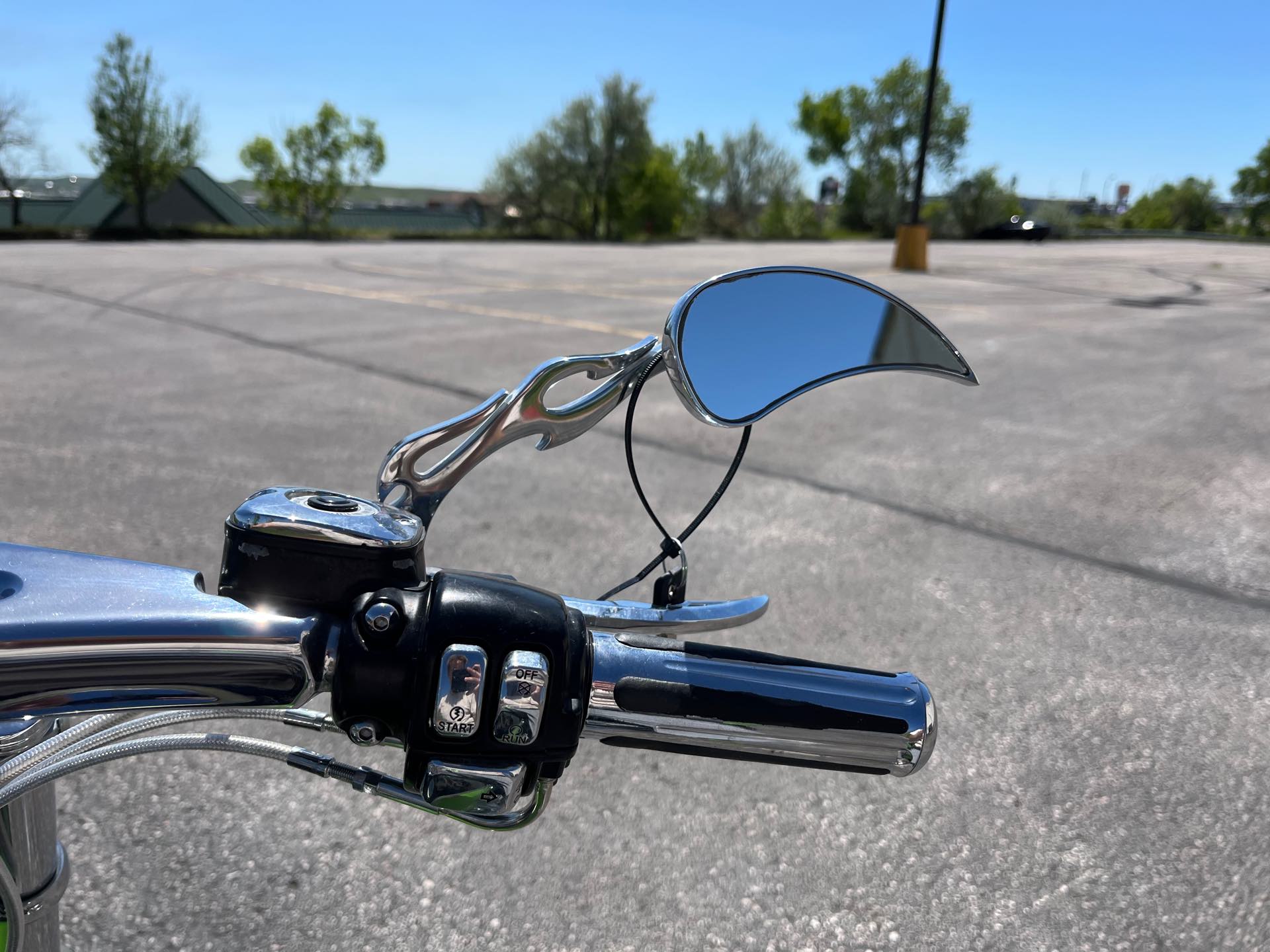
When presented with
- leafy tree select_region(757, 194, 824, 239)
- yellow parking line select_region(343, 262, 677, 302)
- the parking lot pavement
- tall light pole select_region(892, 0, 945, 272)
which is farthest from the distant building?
the parking lot pavement

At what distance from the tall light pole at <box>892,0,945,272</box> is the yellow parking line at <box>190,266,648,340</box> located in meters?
9.41

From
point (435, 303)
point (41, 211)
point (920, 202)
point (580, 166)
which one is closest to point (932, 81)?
point (920, 202)

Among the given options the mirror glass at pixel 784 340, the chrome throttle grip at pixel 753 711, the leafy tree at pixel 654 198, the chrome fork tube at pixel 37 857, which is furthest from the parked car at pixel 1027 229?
the leafy tree at pixel 654 198

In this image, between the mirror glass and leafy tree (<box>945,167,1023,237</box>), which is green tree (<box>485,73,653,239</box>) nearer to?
leafy tree (<box>945,167,1023,237</box>)

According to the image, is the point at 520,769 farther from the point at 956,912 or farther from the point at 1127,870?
the point at 1127,870

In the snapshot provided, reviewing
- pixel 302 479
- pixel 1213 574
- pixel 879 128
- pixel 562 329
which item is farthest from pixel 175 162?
pixel 1213 574

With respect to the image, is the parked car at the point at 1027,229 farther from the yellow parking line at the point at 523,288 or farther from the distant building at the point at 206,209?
the distant building at the point at 206,209

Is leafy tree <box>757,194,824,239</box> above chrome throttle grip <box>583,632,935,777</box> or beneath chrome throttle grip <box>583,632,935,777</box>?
above

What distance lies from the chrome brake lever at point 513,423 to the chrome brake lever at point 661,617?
15 centimetres

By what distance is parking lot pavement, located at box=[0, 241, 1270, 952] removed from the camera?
2121 millimetres

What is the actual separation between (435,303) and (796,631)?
32.7 ft

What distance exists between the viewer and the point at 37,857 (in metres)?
0.96

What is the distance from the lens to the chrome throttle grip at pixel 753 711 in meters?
0.74

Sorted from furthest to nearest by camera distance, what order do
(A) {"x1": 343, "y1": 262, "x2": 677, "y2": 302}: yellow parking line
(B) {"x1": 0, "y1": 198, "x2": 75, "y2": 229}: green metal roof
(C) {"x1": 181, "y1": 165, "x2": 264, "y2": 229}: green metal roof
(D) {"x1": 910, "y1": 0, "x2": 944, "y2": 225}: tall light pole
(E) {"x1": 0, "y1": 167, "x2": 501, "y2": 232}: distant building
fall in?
(C) {"x1": 181, "y1": 165, "x2": 264, "y2": 229}: green metal roof, (E) {"x1": 0, "y1": 167, "x2": 501, "y2": 232}: distant building, (B) {"x1": 0, "y1": 198, "x2": 75, "y2": 229}: green metal roof, (D) {"x1": 910, "y1": 0, "x2": 944, "y2": 225}: tall light pole, (A) {"x1": 343, "y1": 262, "x2": 677, "y2": 302}: yellow parking line
